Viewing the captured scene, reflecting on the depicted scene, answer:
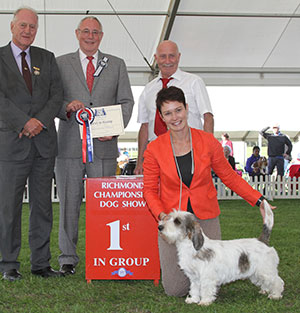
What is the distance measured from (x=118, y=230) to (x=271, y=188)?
26.2 feet

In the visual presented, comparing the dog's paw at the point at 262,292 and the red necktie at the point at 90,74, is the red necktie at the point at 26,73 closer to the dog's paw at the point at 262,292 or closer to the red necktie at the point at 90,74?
the red necktie at the point at 90,74

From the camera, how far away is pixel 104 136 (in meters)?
3.86

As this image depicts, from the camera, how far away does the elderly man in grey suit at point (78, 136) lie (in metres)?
3.93

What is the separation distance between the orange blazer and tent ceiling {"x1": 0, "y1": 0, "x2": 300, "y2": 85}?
27.2ft

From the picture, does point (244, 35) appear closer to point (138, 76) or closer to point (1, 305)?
point (138, 76)

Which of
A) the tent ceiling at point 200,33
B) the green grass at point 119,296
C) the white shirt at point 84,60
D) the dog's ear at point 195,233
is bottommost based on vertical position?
the green grass at point 119,296

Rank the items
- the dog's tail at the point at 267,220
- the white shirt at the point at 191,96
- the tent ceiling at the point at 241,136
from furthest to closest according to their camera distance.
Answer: the tent ceiling at the point at 241,136, the white shirt at the point at 191,96, the dog's tail at the point at 267,220

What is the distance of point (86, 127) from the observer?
12.5ft

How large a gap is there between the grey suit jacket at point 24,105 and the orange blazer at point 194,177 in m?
0.90

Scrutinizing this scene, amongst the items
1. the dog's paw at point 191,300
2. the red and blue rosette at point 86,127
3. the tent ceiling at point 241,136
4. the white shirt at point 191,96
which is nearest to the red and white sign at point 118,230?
the red and blue rosette at point 86,127

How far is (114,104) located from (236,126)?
Result: 1766 cm

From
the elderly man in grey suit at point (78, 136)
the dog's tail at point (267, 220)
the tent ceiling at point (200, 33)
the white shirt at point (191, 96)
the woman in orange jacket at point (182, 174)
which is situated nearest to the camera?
the dog's tail at point (267, 220)

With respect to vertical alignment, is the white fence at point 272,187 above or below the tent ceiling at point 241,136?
below

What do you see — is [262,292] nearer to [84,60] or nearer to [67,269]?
Answer: [67,269]
